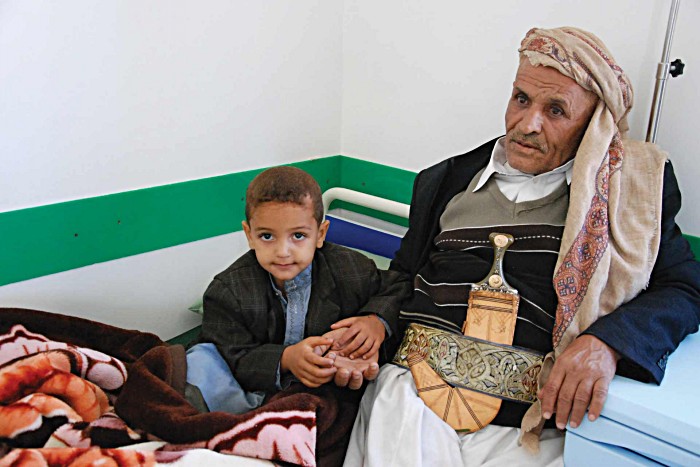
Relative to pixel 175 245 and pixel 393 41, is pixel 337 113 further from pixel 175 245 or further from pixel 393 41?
pixel 175 245

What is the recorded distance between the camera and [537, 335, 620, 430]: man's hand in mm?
1421

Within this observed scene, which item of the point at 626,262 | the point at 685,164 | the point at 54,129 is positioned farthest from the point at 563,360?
the point at 54,129

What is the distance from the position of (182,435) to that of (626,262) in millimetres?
1146

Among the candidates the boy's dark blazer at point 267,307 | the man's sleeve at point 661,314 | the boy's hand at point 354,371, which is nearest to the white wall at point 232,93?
the man's sleeve at point 661,314

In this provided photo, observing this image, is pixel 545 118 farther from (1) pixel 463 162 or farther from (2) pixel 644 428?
(2) pixel 644 428

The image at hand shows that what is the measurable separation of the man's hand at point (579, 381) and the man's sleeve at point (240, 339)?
69cm

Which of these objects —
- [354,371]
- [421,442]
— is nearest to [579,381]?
[421,442]

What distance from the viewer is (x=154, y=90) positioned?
212 centimetres

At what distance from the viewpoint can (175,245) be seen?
7.55ft

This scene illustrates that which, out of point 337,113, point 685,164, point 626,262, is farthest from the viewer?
point 337,113

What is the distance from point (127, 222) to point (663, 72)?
5.60ft

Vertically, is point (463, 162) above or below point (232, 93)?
below

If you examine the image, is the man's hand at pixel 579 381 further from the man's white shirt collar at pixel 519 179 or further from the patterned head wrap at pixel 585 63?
→ the patterned head wrap at pixel 585 63

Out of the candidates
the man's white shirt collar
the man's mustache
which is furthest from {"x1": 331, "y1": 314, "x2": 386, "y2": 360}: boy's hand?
the man's mustache
